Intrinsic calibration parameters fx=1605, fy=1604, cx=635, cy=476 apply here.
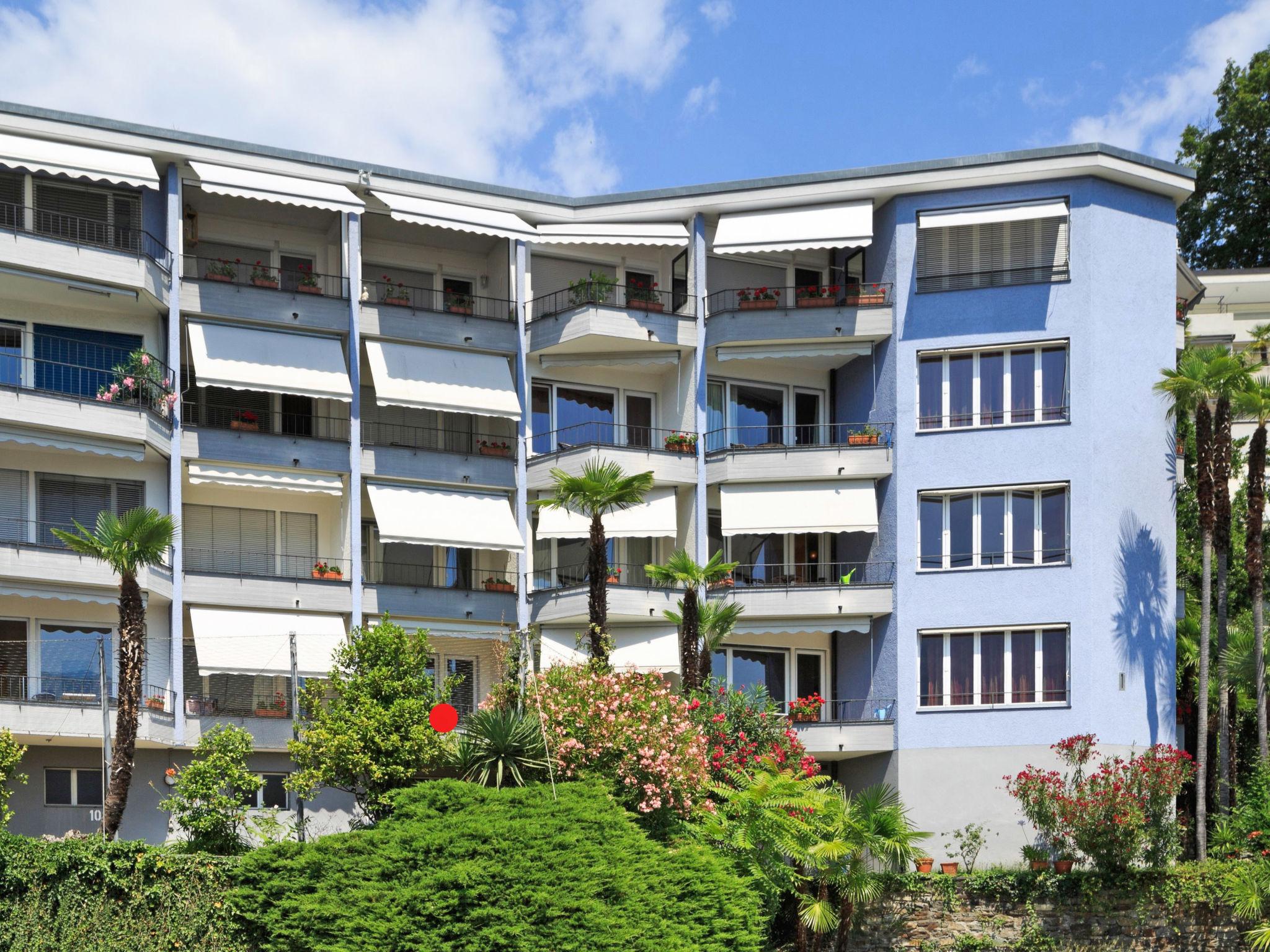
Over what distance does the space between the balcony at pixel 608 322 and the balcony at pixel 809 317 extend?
3.12ft

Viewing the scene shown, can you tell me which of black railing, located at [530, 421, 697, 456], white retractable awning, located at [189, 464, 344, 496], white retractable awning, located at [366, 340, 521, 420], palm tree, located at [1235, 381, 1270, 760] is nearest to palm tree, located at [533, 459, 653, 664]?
white retractable awning, located at [366, 340, 521, 420]

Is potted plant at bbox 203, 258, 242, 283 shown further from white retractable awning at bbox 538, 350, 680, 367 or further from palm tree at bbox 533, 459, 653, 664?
palm tree at bbox 533, 459, 653, 664

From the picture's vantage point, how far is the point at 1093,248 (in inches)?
1634

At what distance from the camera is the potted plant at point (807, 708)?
39.2 m

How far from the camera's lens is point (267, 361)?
40375 mm

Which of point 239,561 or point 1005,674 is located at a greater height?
point 239,561

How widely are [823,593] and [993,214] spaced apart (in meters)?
10.9

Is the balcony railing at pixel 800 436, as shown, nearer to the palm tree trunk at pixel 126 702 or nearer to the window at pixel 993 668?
the window at pixel 993 668

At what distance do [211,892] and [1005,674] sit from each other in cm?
2115

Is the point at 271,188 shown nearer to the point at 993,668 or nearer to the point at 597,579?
the point at 597,579

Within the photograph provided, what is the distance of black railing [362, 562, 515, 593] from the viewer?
42906 mm

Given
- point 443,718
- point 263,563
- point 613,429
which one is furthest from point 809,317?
point 443,718

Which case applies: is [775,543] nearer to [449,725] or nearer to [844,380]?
[844,380]

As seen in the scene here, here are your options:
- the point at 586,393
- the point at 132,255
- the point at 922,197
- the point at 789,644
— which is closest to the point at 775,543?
the point at 789,644
